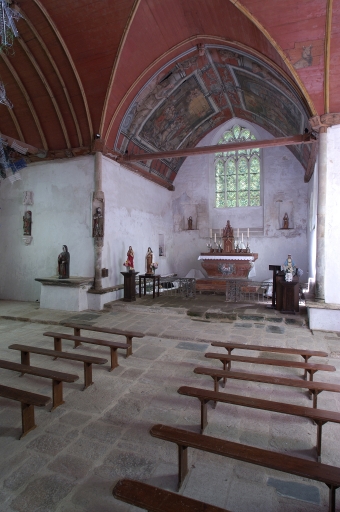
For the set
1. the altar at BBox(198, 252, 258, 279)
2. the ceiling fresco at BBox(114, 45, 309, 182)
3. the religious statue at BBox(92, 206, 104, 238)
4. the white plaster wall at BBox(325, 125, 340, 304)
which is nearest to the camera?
the white plaster wall at BBox(325, 125, 340, 304)

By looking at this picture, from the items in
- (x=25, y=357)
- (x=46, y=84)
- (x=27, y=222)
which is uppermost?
(x=46, y=84)

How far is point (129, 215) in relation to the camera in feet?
38.5

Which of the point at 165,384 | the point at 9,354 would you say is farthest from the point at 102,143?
the point at 165,384

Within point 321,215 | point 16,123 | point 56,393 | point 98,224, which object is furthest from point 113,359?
point 16,123

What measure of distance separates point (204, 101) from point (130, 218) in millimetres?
6038

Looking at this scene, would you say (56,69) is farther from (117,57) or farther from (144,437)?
(144,437)

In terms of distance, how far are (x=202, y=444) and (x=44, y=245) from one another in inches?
389

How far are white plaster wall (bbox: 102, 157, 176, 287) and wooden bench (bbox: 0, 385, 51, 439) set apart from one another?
6789mm

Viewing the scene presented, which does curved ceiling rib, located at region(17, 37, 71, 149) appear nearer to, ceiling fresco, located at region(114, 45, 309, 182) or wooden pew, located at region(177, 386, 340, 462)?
ceiling fresco, located at region(114, 45, 309, 182)

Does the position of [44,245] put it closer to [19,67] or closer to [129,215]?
[129,215]

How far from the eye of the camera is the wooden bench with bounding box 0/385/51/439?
119 inches

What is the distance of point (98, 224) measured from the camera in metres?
9.76

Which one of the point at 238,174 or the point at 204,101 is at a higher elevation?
the point at 204,101

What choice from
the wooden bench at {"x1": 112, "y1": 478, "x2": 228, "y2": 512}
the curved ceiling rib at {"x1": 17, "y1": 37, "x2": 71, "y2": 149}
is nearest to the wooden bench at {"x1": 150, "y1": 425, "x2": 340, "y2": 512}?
the wooden bench at {"x1": 112, "y1": 478, "x2": 228, "y2": 512}
